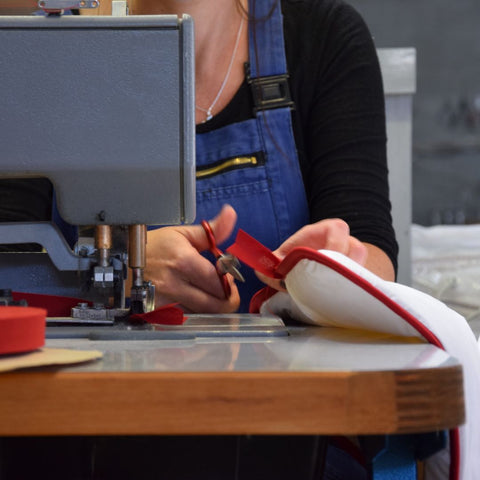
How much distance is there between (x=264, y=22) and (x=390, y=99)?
21.4 inches

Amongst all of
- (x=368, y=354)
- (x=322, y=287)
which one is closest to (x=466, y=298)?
(x=322, y=287)

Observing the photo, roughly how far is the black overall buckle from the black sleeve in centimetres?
2

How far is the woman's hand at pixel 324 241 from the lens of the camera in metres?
0.94

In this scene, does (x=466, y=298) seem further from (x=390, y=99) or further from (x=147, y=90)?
(x=147, y=90)

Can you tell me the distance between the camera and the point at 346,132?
55.4 inches

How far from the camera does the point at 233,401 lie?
1.55 feet

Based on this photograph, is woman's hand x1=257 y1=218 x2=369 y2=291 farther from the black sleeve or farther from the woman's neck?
the woman's neck

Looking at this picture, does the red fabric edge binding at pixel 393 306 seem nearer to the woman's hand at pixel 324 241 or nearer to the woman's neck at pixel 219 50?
the woman's hand at pixel 324 241

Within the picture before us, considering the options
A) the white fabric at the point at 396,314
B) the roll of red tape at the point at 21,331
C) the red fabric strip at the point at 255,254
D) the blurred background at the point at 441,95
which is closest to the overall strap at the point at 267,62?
the red fabric strip at the point at 255,254

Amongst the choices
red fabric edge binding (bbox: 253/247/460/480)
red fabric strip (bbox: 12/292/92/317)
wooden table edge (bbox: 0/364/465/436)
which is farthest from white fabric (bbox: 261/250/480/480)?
red fabric strip (bbox: 12/292/92/317)

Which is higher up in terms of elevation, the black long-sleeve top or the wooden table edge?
the black long-sleeve top

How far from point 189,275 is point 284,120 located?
49 centimetres

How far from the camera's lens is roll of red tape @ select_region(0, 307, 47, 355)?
1.69 feet

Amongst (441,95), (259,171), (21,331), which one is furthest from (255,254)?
(441,95)
